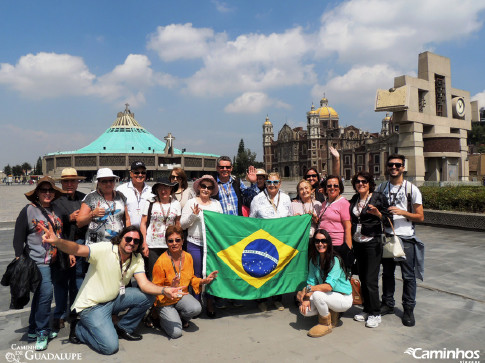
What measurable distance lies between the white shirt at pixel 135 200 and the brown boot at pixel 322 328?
96.3 inches

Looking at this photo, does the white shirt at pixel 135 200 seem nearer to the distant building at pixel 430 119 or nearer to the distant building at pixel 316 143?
the distant building at pixel 430 119

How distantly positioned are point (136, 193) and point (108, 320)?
1605mm

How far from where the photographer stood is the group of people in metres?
3.71

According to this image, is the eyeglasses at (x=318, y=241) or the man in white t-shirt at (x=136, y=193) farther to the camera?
the man in white t-shirt at (x=136, y=193)

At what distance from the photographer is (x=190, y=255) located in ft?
13.8

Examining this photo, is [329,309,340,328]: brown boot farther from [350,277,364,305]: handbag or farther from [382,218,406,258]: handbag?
[382,218,406,258]: handbag

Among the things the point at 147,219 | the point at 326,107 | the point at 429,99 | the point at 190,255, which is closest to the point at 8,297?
the point at 147,219

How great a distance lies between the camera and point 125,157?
84.9 metres

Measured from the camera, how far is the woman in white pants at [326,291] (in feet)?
12.7

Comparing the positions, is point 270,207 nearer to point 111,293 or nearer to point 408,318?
point 408,318

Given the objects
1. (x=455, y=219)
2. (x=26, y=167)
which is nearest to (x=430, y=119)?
(x=455, y=219)

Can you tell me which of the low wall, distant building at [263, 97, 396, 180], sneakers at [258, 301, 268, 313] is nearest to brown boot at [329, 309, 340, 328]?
sneakers at [258, 301, 268, 313]

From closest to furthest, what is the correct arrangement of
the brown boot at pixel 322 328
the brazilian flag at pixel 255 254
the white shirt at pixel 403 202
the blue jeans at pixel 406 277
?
the brown boot at pixel 322 328 → the blue jeans at pixel 406 277 → the white shirt at pixel 403 202 → the brazilian flag at pixel 255 254

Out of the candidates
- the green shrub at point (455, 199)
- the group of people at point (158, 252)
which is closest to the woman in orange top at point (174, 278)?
the group of people at point (158, 252)
